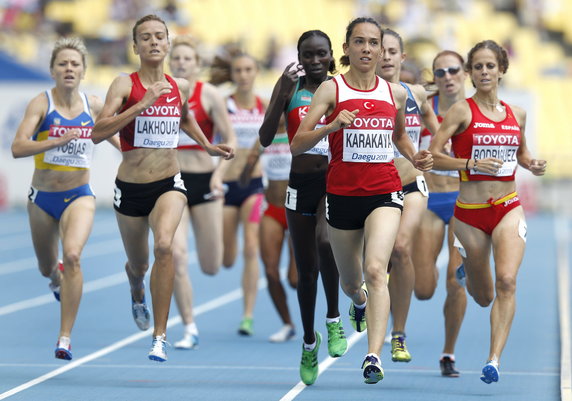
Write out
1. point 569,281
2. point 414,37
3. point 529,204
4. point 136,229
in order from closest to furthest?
point 136,229, point 569,281, point 529,204, point 414,37

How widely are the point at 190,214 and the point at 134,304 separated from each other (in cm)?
218

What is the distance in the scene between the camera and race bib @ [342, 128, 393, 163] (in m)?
7.17

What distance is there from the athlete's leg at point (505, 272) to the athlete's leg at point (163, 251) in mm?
2105

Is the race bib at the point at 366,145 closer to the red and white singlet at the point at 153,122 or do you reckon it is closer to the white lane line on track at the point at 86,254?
the red and white singlet at the point at 153,122

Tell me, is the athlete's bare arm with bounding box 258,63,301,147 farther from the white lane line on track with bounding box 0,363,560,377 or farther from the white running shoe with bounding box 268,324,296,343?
the white running shoe with bounding box 268,324,296,343

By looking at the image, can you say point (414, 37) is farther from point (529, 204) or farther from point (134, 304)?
point (134, 304)

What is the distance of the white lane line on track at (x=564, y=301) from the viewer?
323 inches

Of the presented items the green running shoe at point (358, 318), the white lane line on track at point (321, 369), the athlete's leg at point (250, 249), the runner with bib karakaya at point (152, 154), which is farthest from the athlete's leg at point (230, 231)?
the green running shoe at point (358, 318)

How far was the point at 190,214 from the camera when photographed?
432 inches

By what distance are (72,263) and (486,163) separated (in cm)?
293

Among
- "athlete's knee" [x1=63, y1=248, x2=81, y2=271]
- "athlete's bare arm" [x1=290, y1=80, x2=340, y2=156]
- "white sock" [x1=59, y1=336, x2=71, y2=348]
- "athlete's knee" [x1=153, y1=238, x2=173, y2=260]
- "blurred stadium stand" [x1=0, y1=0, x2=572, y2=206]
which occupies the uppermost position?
"blurred stadium stand" [x1=0, y1=0, x2=572, y2=206]

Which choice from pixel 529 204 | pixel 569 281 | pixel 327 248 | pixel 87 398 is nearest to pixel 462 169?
pixel 327 248

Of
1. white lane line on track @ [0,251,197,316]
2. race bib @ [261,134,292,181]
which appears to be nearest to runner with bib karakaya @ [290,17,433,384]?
race bib @ [261,134,292,181]

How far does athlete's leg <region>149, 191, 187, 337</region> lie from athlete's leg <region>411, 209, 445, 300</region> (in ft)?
7.35
